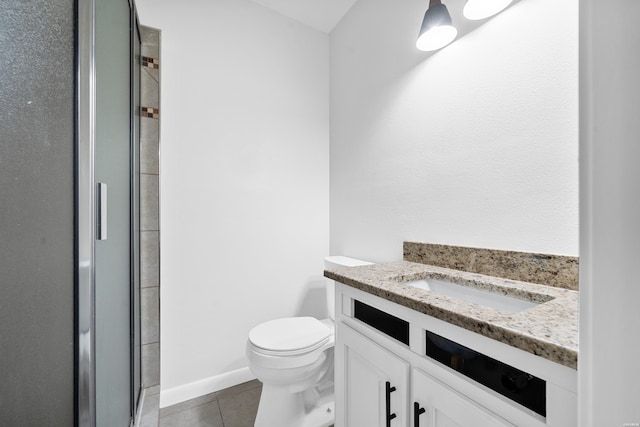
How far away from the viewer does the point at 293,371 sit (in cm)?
127

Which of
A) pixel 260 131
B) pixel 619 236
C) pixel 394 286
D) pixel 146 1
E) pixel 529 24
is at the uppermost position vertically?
pixel 146 1

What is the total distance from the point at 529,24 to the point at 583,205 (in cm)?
104

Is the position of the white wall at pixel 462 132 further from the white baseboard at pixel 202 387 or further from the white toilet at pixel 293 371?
the white baseboard at pixel 202 387

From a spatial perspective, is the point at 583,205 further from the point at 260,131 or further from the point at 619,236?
the point at 260,131

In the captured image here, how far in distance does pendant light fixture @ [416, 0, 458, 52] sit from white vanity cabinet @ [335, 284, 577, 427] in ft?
3.60

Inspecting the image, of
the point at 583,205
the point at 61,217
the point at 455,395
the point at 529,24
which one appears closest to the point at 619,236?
the point at 583,205

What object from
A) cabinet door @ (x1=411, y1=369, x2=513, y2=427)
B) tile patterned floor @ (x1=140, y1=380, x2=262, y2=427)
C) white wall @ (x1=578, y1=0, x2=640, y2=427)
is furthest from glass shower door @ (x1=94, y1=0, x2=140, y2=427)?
white wall @ (x1=578, y1=0, x2=640, y2=427)

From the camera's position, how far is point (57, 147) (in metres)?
0.59

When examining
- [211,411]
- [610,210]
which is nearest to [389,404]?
[610,210]

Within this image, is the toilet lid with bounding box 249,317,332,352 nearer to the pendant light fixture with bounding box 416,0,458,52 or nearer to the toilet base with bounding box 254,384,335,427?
the toilet base with bounding box 254,384,335,427

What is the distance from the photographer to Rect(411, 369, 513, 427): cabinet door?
2.05 feet

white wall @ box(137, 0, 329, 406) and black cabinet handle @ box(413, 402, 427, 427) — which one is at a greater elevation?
white wall @ box(137, 0, 329, 406)

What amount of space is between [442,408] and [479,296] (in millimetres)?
461

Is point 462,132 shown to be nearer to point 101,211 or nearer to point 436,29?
point 436,29
